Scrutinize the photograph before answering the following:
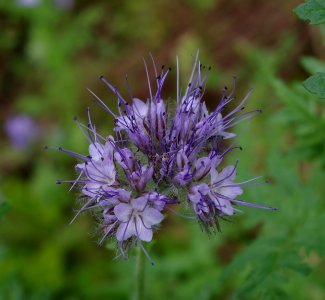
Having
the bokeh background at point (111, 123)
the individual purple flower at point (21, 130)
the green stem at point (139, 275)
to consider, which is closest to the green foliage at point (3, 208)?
the green stem at point (139, 275)

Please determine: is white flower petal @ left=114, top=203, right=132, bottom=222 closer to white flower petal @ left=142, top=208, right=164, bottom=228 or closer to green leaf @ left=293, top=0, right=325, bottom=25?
white flower petal @ left=142, top=208, right=164, bottom=228

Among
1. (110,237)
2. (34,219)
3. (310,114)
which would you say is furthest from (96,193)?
(34,219)

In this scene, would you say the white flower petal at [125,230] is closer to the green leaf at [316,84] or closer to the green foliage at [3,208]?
the green foliage at [3,208]

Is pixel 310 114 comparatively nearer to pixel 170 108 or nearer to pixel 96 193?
pixel 170 108

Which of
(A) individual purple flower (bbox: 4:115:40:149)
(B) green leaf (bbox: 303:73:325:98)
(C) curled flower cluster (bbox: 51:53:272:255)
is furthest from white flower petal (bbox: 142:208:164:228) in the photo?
(A) individual purple flower (bbox: 4:115:40:149)

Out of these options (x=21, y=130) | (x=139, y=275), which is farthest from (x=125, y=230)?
(x=21, y=130)
